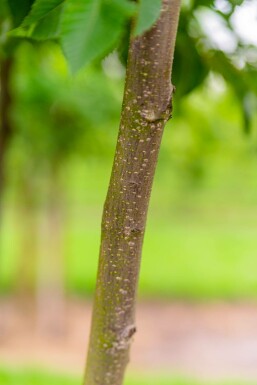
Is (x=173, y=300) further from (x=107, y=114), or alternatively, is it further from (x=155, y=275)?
(x=107, y=114)

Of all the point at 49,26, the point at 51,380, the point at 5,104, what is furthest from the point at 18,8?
the point at 51,380

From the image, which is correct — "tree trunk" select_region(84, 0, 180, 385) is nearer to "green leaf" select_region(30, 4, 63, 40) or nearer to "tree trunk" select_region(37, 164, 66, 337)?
"green leaf" select_region(30, 4, 63, 40)

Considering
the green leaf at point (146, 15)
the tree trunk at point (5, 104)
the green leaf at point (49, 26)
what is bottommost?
the green leaf at point (146, 15)

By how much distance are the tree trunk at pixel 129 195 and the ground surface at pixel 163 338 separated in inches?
226

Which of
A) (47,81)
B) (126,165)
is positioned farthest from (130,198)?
(47,81)

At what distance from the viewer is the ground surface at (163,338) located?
8328 millimetres

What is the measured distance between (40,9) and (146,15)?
274 millimetres

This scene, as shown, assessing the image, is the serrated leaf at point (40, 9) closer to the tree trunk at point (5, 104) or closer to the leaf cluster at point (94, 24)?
the leaf cluster at point (94, 24)

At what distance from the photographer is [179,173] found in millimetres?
9773

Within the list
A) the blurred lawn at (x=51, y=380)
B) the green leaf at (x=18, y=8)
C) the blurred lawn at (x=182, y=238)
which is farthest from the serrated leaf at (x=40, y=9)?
the blurred lawn at (x=182, y=238)

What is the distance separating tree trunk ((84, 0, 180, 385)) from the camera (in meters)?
1.40

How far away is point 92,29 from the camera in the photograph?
3.08ft

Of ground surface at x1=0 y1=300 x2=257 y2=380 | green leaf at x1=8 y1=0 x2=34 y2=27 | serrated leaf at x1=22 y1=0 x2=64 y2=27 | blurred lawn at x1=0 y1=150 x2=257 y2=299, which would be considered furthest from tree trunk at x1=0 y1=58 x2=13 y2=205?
blurred lawn at x1=0 y1=150 x2=257 y2=299

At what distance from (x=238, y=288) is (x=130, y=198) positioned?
11524 mm
